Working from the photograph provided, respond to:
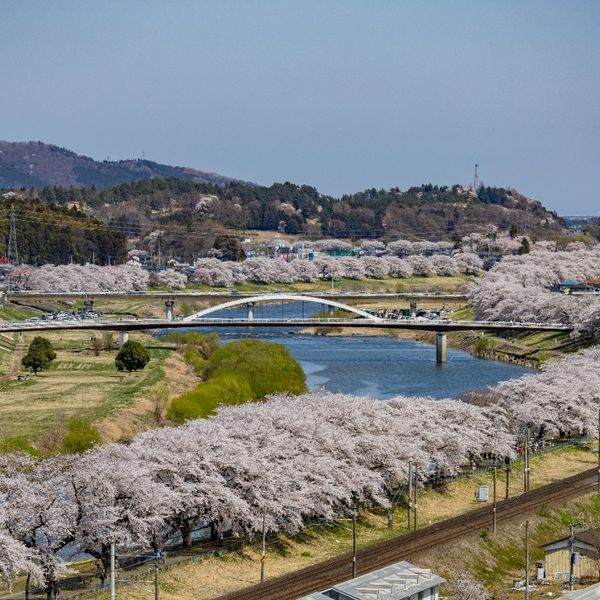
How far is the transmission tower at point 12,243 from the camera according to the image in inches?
4906

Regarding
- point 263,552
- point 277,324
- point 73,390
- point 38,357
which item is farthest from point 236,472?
point 277,324

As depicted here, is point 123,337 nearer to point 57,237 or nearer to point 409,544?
point 409,544

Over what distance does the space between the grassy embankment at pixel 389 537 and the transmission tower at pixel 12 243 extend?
9129 cm

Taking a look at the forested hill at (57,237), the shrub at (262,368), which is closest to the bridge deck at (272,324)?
the shrub at (262,368)

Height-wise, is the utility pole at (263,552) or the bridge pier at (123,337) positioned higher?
the bridge pier at (123,337)

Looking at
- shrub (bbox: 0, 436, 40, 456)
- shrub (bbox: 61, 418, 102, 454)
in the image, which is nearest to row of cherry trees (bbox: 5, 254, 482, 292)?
shrub (bbox: 61, 418, 102, 454)

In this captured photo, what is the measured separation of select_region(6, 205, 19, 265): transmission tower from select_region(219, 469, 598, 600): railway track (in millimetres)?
91723

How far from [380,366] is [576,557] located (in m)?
47.0

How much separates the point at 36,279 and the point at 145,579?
8938 centimetres

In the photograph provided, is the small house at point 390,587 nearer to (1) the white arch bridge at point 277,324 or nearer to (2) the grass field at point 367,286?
(1) the white arch bridge at point 277,324

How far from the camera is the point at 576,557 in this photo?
103ft

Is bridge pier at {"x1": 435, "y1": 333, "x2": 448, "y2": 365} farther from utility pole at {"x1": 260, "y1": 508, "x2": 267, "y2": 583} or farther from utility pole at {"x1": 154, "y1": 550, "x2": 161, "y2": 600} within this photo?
utility pole at {"x1": 154, "y1": 550, "x2": 161, "y2": 600}

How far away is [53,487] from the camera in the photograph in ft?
96.6

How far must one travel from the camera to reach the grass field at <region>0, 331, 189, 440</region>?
166ft
